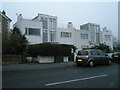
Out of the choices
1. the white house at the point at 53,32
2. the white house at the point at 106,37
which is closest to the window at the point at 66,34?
the white house at the point at 53,32

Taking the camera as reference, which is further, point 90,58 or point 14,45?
point 14,45

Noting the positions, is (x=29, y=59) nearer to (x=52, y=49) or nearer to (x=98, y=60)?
(x=52, y=49)

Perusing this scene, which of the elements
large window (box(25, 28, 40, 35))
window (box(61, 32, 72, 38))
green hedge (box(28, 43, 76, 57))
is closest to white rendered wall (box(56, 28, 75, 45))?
window (box(61, 32, 72, 38))

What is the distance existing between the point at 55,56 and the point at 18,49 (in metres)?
4.80

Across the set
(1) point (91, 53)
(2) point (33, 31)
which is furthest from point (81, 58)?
(2) point (33, 31)

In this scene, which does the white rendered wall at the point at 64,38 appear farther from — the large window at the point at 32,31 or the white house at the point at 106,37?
the white house at the point at 106,37

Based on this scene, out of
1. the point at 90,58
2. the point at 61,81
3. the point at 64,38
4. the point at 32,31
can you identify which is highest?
the point at 32,31

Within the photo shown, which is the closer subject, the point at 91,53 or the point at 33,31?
the point at 91,53

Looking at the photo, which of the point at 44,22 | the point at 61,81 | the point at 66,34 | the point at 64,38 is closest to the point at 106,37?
the point at 66,34

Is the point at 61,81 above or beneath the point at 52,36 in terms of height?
beneath

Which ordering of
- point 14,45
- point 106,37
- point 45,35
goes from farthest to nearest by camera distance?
1. point 106,37
2. point 45,35
3. point 14,45

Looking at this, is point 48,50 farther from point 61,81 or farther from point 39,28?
point 39,28

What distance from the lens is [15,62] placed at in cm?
1388

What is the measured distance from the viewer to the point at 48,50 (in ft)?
47.8
